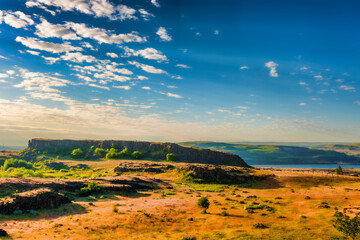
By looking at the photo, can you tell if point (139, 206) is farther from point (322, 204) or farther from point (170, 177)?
point (170, 177)

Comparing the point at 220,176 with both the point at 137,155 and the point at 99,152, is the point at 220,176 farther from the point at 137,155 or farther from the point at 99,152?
the point at 99,152

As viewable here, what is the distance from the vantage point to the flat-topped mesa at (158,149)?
119m

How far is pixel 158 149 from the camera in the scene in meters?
134

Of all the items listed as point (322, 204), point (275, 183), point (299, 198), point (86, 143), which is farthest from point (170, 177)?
point (86, 143)

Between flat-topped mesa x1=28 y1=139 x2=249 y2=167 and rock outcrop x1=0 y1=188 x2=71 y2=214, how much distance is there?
8895cm

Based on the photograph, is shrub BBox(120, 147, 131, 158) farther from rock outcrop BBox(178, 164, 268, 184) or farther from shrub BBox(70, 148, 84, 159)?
rock outcrop BBox(178, 164, 268, 184)

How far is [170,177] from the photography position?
248 feet

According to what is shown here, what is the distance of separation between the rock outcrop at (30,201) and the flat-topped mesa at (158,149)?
8895cm

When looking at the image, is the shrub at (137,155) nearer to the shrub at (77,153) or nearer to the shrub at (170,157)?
the shrub at (170,157)

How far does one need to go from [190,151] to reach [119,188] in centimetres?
7632

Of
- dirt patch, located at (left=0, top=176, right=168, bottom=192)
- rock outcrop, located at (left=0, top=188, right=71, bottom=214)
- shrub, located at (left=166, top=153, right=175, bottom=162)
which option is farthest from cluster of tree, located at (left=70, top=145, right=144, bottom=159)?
rock outcrop, located at (left=0, top=188, right=71, bottom=214)

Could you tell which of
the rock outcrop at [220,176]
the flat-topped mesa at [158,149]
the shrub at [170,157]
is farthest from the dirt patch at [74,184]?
the flat-topped mesa at [158,149]

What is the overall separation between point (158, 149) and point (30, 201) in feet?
338

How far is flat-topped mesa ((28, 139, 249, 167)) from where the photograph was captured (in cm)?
11931
